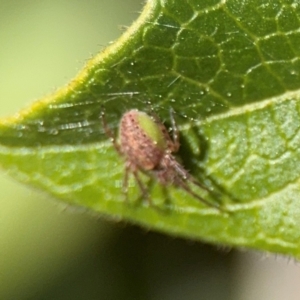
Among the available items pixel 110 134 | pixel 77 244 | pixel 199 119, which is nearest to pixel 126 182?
pixel 110 134

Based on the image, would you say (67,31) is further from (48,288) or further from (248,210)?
(248,210)

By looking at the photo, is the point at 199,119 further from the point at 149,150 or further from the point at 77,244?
the point at 77,244

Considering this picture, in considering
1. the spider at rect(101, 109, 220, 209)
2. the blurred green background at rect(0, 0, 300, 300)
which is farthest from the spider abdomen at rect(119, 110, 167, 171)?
the blurred green background at rect(0, 0, 300, 300)

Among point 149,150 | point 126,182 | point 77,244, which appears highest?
point 149,150

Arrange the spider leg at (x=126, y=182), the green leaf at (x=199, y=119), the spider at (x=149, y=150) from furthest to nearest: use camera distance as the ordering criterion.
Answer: the spider at (x=149, y=150), the spider leg at (x=126, y=182), the green leaf at (x=199, y=119)

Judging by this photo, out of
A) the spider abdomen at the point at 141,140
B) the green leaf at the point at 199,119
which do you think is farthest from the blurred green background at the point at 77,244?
the green leaf at the point at 199,119

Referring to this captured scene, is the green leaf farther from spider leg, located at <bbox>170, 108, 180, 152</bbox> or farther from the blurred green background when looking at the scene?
the blurred green background

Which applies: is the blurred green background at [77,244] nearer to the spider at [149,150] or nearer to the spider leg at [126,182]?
the spider at [149,150]
